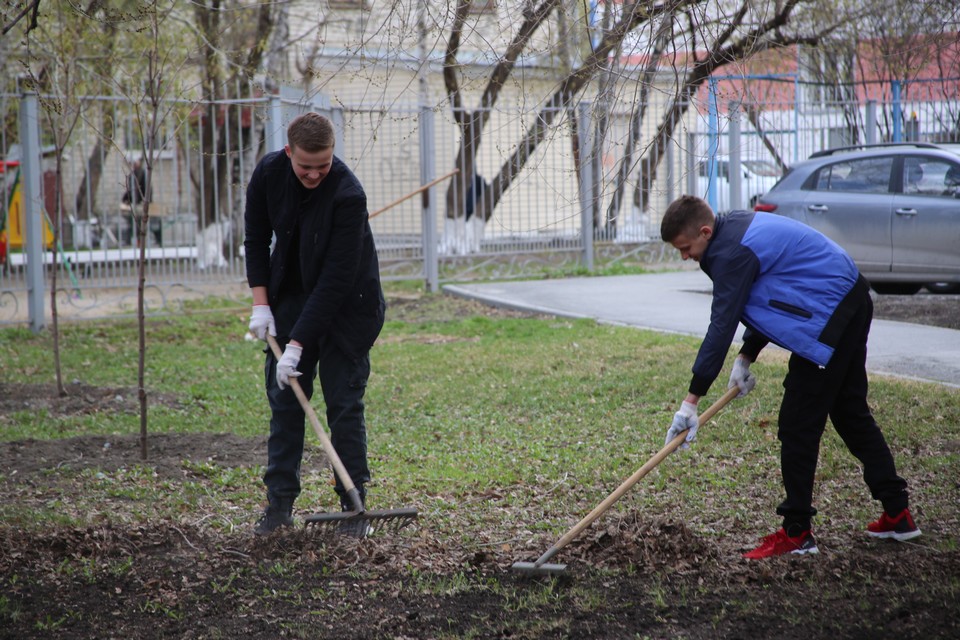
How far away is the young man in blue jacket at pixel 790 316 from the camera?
370cm

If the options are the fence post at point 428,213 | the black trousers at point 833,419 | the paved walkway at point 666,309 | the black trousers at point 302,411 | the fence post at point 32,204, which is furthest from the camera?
the fence post at point 428,213

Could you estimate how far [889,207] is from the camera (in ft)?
33.0

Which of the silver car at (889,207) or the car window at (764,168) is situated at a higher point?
the car window at (764,168)

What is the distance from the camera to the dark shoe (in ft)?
14.1

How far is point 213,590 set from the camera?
144 inches

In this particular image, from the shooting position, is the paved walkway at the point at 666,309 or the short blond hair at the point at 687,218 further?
the paved walkway at the point at 666,309

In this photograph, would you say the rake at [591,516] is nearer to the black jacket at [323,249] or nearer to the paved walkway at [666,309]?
the black jacket at [323,249]

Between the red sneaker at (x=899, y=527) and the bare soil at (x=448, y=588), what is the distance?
6 cm

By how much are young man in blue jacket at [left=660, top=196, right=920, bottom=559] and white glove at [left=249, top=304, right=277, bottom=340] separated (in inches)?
67.4

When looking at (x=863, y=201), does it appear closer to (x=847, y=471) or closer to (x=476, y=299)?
(x=476, y=299)

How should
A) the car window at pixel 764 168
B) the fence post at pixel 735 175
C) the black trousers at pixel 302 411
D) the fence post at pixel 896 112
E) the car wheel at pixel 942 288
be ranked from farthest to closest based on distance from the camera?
1. the car window at pixel 764 168
2. the fence post at pixel 896 112
3. the fence post at pixel 735 175
4. the car wheel at pixel 942 288
5. the black trousers at pixel 302 411

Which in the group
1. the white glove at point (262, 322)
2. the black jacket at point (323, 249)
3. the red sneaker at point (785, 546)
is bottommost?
the red sneaker at point (785, 546)

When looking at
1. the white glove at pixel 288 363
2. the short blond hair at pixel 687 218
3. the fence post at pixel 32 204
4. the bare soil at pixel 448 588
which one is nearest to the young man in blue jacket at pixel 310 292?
the white glove at pixel 288 363

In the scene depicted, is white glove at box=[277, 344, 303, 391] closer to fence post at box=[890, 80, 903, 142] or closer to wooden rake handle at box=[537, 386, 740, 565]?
wooden rake handle at box=[537, 386, 740, 565]
